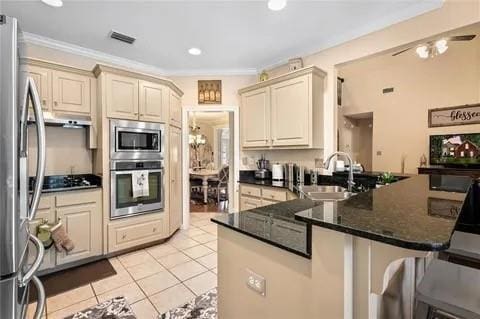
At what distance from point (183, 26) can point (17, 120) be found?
2.20 metres

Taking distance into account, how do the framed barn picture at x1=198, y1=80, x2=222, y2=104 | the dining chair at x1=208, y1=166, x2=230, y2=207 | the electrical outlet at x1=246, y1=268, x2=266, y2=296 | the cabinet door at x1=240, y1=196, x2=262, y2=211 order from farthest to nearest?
the dining chair at x1=208, y1=166, x2=230, y2=207 < the framed barn picture at x1=198, y1=80, x2=222, y2=104 < the cabinet door at x1=240, y1=196, x2=262, y2=211 < the electrical outlet at x1=246, y1=268, x2=266, y2=296

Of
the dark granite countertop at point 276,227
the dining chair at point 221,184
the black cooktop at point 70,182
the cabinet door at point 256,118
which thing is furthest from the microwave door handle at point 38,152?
the dining chair at point 221,184

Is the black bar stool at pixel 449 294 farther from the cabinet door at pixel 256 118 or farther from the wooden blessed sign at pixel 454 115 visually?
the wooden blessed sign at pixel 454 115

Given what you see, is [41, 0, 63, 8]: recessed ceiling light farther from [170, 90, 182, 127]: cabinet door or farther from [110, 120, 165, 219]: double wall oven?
[170, 90, 182, 127]: cabinet door

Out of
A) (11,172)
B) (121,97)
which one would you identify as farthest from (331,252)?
(121,97)

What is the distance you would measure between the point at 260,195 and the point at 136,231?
1.74m

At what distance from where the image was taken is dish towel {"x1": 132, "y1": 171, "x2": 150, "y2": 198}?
3107mm

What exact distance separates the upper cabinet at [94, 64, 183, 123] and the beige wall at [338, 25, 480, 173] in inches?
148

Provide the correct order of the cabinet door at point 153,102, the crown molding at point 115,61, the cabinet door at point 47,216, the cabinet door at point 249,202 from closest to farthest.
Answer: the cabinet door at point 47,216, the crown molding at point 115,61, the cabinet door at point 153,102, the cabinet door at point 249,202

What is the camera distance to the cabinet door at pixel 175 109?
11.8ft

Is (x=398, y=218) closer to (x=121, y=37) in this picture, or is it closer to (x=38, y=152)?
(x=38, y=152)

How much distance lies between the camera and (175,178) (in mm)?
3812

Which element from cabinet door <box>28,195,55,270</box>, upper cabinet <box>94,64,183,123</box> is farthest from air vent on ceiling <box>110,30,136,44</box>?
cabinet door <box>28,195,55,270</box>

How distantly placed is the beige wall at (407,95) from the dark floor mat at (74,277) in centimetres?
538
